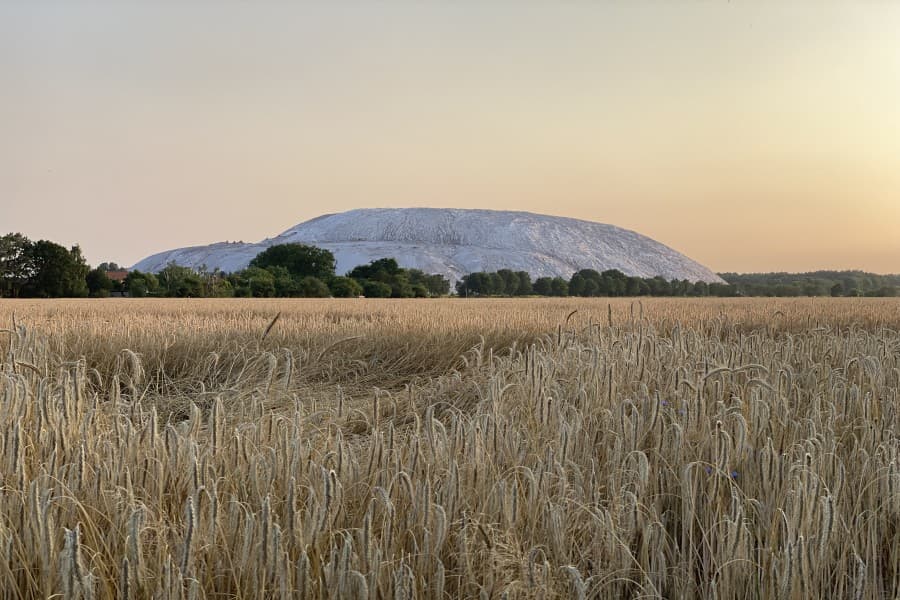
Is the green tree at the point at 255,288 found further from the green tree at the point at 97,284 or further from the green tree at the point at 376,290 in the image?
the green tree at the point at 97,284

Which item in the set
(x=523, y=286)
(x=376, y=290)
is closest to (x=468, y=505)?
(x=376, y=290)

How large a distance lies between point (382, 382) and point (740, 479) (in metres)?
4.64

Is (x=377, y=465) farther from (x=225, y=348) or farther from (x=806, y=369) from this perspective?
(x=225, y=348)

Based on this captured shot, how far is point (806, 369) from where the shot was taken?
15.7 ft

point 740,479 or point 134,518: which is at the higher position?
point 134,518

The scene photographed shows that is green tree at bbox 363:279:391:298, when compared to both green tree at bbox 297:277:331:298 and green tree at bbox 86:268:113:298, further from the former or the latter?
green tree at bbox 86:268:113:298

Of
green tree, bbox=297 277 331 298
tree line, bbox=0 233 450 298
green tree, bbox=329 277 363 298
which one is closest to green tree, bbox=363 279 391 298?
tree line, bbox=0 233 450 298

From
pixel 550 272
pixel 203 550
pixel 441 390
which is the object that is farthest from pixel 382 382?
pixel 550 272

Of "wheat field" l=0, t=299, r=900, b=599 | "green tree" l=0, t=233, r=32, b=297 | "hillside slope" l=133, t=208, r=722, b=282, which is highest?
"hillside slope" l=133, t=208, r=722, b=282

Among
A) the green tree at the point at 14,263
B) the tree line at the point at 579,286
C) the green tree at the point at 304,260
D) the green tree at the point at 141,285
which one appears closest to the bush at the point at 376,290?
the green tree at the point at 141,285

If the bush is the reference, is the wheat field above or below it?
below

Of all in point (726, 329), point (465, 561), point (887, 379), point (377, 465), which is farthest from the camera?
point (726, 329)

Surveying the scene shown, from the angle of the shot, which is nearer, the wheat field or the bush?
the wheat field

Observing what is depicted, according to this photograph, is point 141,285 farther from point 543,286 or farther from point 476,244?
point 476,244
